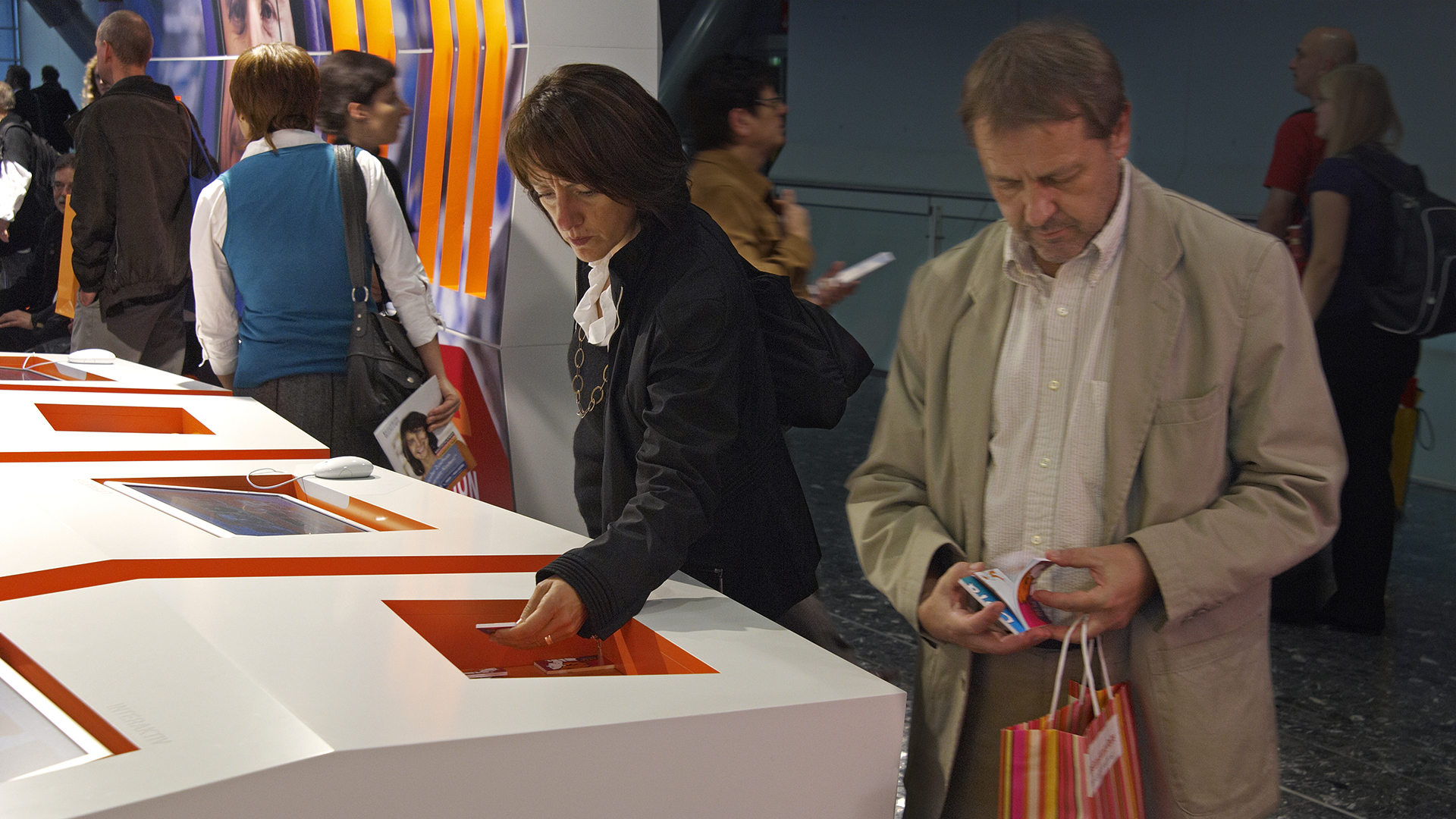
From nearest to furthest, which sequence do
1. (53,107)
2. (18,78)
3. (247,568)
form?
(247,568), (18,78), (53,107)

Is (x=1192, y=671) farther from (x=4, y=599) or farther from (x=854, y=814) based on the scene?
(x=4, y=599)

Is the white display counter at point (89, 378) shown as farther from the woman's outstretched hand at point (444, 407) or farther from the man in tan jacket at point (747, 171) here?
the man in tan jacket at point (747, 171)

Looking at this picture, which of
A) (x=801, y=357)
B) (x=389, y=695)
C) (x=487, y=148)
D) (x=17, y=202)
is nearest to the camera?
(x=389, y=695)

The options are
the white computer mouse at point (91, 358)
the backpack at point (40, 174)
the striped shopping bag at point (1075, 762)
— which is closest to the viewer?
the striped shopping bag at point (1075, 762)

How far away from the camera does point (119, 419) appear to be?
2.89 metres

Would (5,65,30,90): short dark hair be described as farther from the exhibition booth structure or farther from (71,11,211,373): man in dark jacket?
the exhibition booth structure

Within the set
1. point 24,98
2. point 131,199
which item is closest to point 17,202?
point 24,98

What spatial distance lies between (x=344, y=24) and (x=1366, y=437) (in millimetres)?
4045

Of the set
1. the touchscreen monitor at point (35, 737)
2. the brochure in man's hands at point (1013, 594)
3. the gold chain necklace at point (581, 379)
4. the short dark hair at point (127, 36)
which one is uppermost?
the short dark hair at point (127, 36)

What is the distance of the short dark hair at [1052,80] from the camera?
1.31 m

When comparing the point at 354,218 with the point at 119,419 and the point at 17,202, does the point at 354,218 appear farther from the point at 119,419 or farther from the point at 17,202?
the point at 17,202

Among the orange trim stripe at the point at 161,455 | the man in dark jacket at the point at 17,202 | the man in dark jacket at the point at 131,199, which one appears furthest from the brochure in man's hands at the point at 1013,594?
the man in dark jacket at the point at 17,202

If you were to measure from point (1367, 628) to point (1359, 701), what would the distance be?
637 mm

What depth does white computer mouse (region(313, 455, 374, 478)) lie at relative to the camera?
230 centimetres
